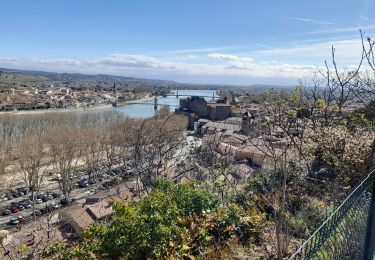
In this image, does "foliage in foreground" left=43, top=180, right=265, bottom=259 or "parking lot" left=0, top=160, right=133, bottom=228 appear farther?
"parking lot" left=0, top=160, right=133, bottom=228

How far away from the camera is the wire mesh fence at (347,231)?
58.2 inches

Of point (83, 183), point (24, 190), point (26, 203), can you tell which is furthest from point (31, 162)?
point (83, 183)

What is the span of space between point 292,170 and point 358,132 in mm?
1168

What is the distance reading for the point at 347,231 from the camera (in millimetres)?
1873

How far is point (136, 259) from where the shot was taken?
278 cm

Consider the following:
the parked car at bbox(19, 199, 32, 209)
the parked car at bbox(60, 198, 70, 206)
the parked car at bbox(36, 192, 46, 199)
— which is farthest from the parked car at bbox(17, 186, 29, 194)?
the parked car at bbox(60, 198, 70, 206)

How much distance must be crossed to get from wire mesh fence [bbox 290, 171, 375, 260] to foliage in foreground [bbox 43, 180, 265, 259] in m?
1.40

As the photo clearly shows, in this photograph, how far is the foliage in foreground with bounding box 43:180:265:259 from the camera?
2.77 metres

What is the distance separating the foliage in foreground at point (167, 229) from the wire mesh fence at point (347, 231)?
140 cm

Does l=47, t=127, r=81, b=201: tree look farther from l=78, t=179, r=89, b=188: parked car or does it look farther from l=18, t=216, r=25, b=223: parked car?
l=18, t=216, r=25, b=223: parked car

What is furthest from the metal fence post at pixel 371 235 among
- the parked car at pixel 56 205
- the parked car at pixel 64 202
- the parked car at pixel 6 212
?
the parked car at pixel 6 212

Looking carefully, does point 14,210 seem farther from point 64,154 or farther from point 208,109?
point 208,109

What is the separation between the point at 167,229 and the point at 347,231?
4.67 ft

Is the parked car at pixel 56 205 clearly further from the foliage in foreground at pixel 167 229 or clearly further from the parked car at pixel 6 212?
the foliage in foreground at pixel 167 229
